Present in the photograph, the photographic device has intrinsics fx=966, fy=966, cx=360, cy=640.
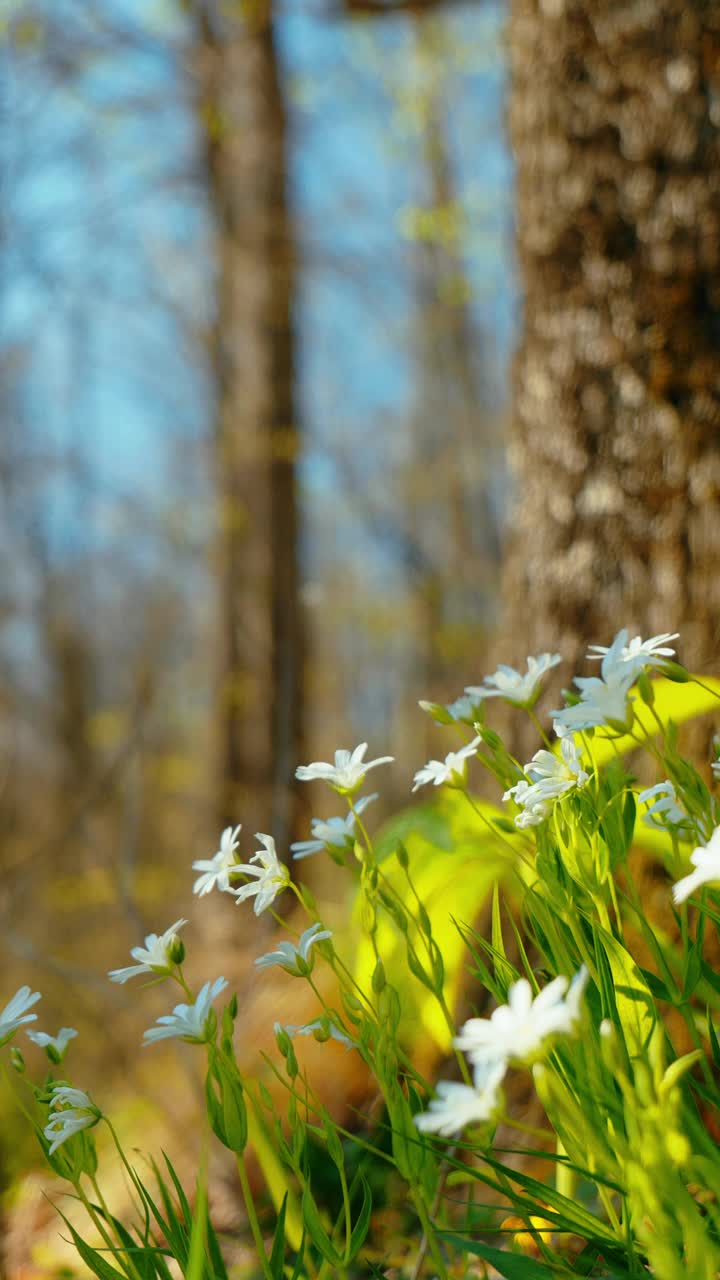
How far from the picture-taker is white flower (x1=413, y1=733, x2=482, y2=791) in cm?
72

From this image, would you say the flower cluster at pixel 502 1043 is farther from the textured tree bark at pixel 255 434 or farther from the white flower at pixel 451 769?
the textured tree bark at pixel 255 434

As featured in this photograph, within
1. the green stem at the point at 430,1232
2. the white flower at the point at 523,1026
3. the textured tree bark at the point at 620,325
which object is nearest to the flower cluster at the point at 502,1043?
the white flower at the point at 523,1026

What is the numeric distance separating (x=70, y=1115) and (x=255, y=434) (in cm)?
386

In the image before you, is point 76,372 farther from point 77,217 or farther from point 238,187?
point 238,187

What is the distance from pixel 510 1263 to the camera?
2.00 feet

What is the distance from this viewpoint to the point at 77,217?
19.0 ft

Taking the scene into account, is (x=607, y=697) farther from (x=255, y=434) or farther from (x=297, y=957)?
(x=255, y=434)

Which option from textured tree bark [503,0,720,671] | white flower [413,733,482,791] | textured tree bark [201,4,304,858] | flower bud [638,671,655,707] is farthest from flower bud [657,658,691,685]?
textured tree bark [201,4,304,858]

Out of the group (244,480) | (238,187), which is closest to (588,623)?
(244,480)

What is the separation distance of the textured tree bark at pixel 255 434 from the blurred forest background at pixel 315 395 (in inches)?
0.6

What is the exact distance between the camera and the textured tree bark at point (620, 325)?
4.99 feet

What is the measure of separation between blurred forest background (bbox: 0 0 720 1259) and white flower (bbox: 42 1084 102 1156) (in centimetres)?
99

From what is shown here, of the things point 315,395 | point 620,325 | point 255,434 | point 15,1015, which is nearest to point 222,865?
point 15,1015

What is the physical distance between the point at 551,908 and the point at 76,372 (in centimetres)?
1046
